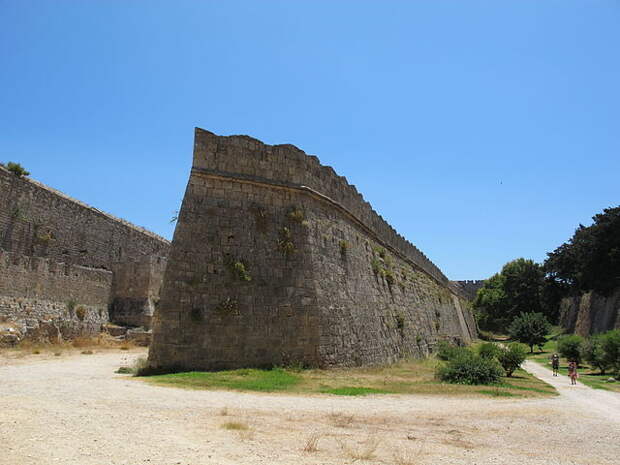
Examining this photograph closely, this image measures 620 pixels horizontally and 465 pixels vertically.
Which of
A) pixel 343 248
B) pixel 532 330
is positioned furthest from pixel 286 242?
pixel 532 330

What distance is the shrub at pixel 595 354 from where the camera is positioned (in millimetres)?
19856

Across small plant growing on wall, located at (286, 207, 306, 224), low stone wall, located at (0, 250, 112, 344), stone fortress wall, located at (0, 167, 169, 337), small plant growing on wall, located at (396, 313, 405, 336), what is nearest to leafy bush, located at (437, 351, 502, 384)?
small plant growing on wall, located at (286, 207, 306, 224)

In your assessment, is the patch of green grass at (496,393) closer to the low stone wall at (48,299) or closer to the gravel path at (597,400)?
the gravel path at (597,400)

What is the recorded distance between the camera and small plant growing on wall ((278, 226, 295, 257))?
44.1 ft

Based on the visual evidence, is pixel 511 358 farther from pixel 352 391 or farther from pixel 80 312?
pixel 80 312

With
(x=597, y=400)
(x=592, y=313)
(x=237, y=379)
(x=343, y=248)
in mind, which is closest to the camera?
(x=237, y=379)

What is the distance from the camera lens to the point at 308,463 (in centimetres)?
475

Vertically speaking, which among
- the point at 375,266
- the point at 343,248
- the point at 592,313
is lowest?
the point at 592,313

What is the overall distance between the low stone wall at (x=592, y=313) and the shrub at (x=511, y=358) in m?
20.3

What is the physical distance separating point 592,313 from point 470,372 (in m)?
32.6

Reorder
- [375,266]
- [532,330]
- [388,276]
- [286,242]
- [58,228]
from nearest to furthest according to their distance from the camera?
[286,242] < [375,266] < [388,276] < [58,228] < [532,330]

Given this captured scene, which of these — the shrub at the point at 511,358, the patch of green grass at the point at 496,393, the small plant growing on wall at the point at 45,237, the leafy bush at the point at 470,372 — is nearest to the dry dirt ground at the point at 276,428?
the patch of green grass at the point at 496,393

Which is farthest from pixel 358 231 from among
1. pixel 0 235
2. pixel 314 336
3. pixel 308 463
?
pixel 0 235

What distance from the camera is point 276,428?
6188 mm
